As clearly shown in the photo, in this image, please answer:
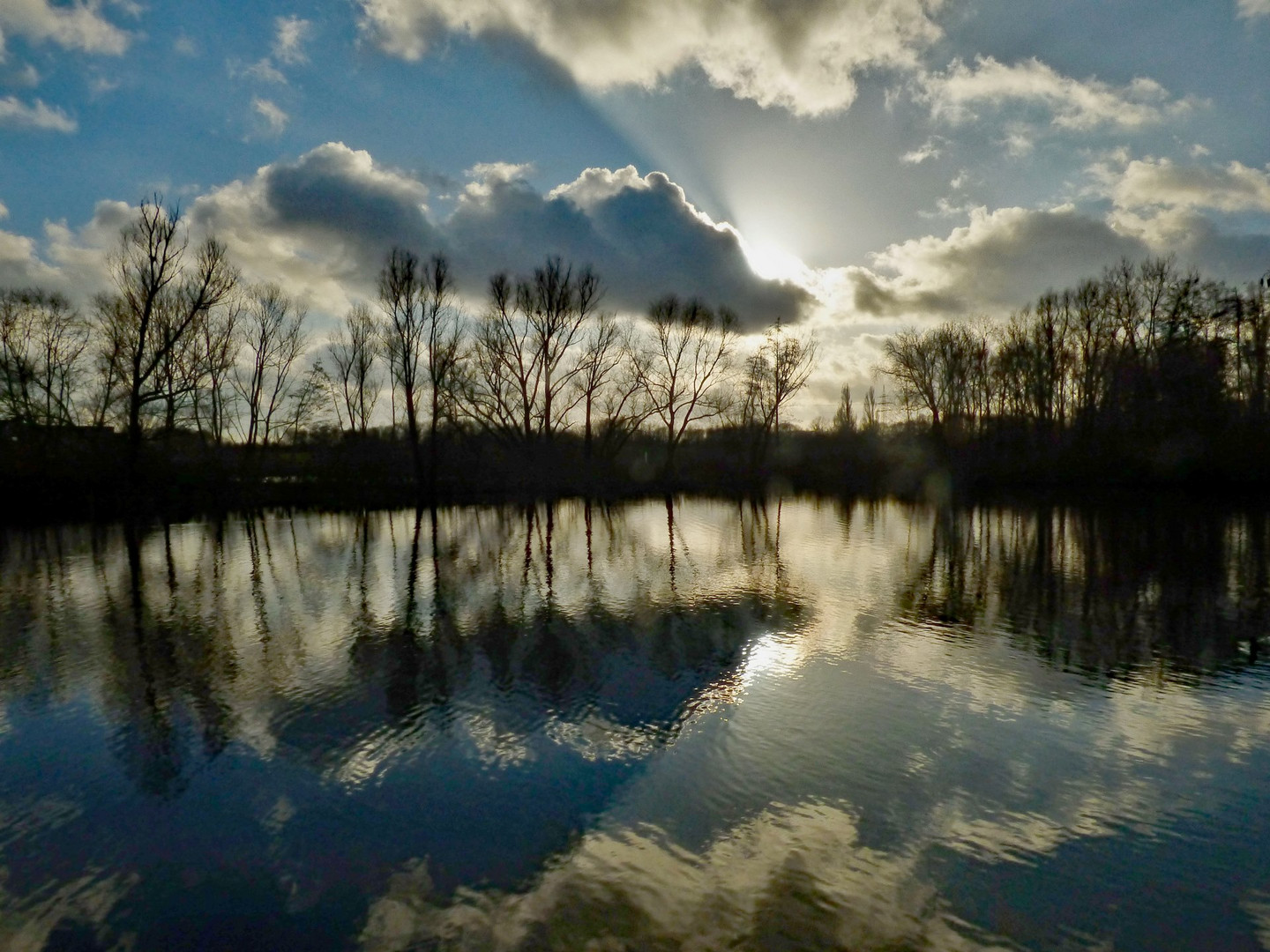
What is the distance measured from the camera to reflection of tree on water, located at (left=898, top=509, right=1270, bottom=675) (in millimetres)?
7910

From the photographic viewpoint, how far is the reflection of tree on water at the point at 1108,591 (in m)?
7.91

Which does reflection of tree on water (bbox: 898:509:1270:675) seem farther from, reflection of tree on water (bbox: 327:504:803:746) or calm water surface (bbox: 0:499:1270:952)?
reflection of tree on water (bbox: 327:504:803:746)

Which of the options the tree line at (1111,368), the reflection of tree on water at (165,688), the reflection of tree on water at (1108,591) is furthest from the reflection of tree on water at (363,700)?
the tree line at (1111,368)

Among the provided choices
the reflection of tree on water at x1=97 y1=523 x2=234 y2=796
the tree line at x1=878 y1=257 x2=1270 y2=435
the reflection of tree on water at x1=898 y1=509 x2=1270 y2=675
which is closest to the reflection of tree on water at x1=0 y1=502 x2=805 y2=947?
the reflection of tree on water at x1=97 y1=523 x2=234 y2=796

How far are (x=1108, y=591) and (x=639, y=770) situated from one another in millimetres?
9745

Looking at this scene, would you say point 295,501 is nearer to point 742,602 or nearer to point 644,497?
point 644,497

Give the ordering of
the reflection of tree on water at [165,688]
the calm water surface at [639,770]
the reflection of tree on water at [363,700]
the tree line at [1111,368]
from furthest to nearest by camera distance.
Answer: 1. the tree line at [1111,368]
2. the reflection of tree on water at [165,688]
3. the reflection of tree on water at [363,700]
4. the calm water surface at [639,770]

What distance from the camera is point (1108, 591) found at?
1110cm

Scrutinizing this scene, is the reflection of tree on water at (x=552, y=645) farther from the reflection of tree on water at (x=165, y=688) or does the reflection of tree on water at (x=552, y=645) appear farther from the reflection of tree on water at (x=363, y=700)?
the reflection of tree on water at (x=165, y=688)

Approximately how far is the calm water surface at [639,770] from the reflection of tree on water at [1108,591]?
0.11 meters

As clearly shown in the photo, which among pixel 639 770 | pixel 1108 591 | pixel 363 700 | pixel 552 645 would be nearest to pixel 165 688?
pixel 363 700

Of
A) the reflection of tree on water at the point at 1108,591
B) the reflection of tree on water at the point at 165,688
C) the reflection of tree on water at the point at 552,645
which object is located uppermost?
the reflection of tree on water at the point at 165,688

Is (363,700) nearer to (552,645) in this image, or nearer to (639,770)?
(552,645)

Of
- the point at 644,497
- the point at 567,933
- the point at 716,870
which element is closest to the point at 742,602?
the point at 716,870
